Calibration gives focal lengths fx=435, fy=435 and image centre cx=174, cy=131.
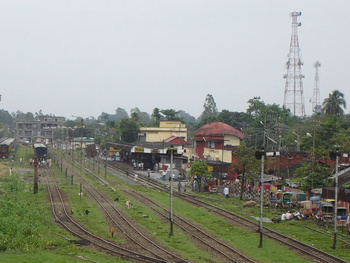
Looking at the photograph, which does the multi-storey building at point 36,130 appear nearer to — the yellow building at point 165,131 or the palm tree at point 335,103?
the yellow building at point 165,131

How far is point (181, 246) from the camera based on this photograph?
19062 mm

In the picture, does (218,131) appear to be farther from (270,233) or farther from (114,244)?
(114,244)

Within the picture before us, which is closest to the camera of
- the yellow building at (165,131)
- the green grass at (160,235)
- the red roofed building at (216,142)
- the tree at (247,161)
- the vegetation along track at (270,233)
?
the green grass at (160,235)

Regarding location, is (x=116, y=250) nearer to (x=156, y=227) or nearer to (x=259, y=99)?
(x=156, y=227)

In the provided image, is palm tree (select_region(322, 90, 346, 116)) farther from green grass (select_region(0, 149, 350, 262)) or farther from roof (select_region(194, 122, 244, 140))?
green grass (select_region(0, 149, 350, 262))

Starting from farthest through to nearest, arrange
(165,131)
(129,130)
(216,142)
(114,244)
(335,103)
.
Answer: (129,130)
(165,131)
(335,103)
(216,142)
(114,244)

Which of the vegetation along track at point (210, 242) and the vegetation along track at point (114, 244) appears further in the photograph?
the vegetation along track at point (210, 242)

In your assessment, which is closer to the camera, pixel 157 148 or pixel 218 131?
pixel 157 148

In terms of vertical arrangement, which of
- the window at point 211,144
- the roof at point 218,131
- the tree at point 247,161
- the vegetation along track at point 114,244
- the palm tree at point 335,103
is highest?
the palm tree at point 335,103

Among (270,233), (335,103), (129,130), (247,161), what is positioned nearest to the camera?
(270,233)

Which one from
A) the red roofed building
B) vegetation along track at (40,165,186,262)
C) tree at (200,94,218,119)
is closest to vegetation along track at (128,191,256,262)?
vegetation along track at (40,165,186,262)

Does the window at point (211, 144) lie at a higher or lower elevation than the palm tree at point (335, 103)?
lower

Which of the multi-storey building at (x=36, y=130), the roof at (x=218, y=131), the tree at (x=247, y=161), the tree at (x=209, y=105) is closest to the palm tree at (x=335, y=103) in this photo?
the roof at (x=218, y=131)

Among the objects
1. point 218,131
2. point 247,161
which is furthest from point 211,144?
point 247,161
